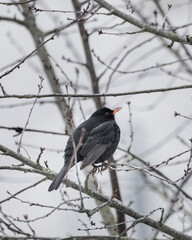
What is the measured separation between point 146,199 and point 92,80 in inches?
138

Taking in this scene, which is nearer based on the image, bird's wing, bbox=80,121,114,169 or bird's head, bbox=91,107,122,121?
bird's wing, bbox=80,121,114,169

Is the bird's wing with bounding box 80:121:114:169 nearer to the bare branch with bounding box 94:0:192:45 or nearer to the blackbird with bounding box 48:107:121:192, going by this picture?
the blackbird with bounding box 48:107:121:192

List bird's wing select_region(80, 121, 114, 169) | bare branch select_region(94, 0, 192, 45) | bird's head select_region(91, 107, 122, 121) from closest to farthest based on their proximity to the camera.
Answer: bare branch select_region(94, 0, 192, 45) → bird's wing select_region(80, 121, 114, 169) → bird's head select_region(91, 107, 122, 121)

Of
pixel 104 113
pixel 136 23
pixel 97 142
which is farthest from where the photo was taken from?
pixel 104 113

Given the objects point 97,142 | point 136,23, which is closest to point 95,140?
point 97,142

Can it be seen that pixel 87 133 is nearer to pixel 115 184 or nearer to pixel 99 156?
pixel 99 156

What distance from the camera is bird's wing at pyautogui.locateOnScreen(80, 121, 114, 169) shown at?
4992 millimetres

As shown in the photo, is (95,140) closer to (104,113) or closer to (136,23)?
(104,113)

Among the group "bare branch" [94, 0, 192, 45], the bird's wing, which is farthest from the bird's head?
"bare branch" [94, 0, 192, 45]

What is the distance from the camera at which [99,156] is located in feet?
16.5

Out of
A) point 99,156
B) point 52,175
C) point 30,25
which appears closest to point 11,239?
point 52,175

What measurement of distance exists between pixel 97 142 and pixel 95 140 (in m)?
0.04

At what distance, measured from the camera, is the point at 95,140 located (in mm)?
5285

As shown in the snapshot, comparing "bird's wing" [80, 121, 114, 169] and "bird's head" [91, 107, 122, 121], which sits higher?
"bird's head" [91, 107, 122, 121]
